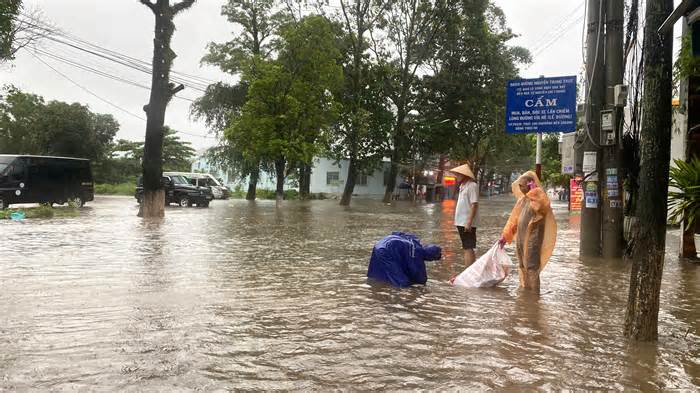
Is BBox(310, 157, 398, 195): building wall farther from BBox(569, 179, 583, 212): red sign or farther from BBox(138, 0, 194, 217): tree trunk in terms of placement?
BBox(138, 0, 194, 217): tree trunk

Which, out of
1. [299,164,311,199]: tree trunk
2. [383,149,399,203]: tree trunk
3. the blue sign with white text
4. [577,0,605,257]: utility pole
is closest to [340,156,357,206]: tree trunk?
[383,149,399,203]: tree trunk

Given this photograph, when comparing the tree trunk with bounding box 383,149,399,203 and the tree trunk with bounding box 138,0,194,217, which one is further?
the tree trunk with bounding box 383,149,399,203

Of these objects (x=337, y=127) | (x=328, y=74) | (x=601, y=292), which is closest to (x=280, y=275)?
(x=601, y=292)

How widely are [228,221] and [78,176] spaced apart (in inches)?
390

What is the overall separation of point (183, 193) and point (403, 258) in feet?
71.6

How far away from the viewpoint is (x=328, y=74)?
29016mm

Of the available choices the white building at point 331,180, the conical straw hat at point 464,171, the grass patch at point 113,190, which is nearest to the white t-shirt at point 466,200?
the conical straw hat at point 464,171

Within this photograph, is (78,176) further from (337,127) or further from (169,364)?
(169,364)

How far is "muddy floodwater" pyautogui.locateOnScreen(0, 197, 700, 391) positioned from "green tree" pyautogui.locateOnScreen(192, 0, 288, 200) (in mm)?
25544

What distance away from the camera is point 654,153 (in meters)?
4.25

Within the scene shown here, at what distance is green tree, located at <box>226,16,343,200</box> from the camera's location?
28219 millimetres

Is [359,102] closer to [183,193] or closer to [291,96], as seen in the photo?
[291,96]

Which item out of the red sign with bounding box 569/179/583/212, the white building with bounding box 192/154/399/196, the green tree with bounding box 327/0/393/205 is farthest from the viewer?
the white building with bounding box 192/154/399/196

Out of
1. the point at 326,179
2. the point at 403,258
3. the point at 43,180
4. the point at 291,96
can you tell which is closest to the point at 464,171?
the point at 403,258
